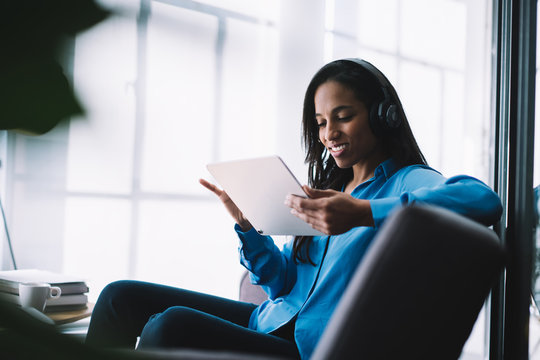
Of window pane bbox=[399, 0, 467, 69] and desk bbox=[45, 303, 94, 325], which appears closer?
desk bbox=[45, 303, 94, 325]

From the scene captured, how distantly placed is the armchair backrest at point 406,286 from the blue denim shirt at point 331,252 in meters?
0.21

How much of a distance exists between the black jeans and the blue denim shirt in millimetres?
59

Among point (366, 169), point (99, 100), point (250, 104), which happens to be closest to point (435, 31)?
point (250, 104)

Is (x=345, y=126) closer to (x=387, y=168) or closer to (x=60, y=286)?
(x=387, y=168)

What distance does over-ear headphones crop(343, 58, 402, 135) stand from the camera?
45.6 inches

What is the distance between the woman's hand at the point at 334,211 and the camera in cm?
86

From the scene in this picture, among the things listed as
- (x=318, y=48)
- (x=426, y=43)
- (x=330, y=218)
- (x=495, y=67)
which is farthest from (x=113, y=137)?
(x=426, y=43)

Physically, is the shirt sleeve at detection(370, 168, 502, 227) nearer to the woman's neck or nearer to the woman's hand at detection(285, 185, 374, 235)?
the woman's hand at detection(285, 185, 374, 235)

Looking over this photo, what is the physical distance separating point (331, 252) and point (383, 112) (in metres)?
0.35

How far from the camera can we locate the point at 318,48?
8.51 ft

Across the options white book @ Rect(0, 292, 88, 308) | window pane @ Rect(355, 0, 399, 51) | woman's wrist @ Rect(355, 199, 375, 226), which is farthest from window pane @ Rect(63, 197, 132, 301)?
window pane @ Rect(355, 0, 399, 51)

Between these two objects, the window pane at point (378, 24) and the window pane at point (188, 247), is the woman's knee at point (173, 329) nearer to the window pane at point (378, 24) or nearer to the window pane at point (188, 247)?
the window pane at point (188, 247)

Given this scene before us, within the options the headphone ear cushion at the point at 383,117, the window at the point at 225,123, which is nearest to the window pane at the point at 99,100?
the headphone ear cushion at the point at 383,117

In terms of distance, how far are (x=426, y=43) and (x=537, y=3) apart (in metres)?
1.56
